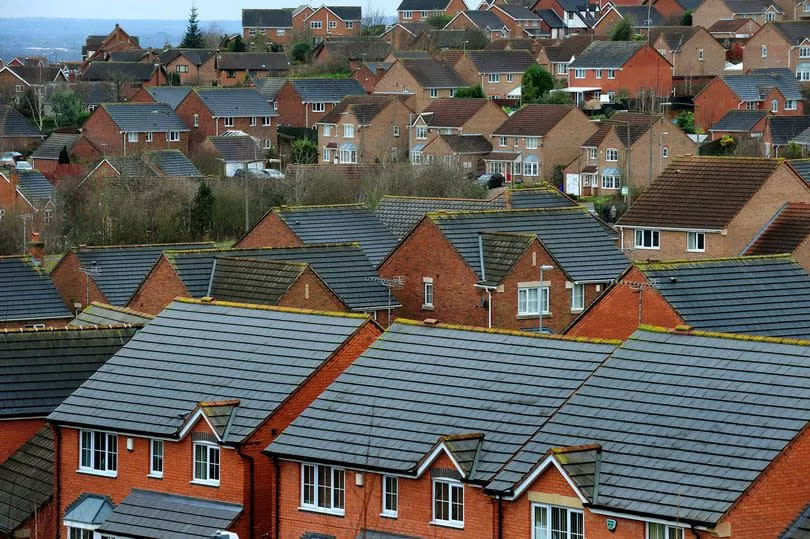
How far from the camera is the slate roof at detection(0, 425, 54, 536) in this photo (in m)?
36.4

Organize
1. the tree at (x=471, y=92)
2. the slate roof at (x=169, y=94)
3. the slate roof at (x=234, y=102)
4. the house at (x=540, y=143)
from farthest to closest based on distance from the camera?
the slate roof at (x=169, y=94), the tree at (x=471, y=92), the slate roof at (x=234, y=102), the house at (x=540, y=143)

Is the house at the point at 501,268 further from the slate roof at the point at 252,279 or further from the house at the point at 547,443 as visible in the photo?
the house at the point at 547,443

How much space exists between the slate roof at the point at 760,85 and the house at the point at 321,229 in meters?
68.2

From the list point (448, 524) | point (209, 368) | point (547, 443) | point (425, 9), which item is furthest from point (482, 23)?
point (547, 443)

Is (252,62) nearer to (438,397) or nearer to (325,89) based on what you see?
(325,89)

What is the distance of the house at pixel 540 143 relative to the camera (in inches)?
4316

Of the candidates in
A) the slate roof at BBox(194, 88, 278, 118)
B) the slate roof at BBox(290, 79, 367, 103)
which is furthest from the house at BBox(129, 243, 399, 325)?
the slate roof at BBox(290, 79, 367, 103)

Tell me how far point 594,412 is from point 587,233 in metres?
23.9

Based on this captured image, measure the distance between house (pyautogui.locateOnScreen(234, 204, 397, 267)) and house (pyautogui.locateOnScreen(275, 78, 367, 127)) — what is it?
7701 centimetres

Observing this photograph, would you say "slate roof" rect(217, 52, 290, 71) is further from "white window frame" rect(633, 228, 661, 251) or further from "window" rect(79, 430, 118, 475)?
"window" rect(79, 430, 118, 475)

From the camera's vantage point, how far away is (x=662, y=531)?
2725 cm

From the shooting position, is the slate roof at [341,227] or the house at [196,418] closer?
the house at [196,418]

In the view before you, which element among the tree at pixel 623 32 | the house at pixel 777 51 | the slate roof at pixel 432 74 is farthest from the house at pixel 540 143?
the tree at pixel 623 32

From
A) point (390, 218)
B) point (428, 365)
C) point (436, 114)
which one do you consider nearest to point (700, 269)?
point (428, 365)
